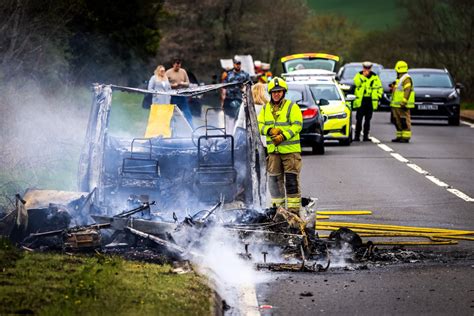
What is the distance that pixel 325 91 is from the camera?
28.1m

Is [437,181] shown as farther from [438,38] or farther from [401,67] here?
[438,38]

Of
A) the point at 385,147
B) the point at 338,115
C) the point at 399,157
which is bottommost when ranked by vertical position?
the point at 385,147

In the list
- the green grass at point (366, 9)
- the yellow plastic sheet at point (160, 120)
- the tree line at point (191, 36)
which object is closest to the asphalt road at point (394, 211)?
the yellow plastic sheet at point (160, 120)

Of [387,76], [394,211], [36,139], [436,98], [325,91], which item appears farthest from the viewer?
[387,76]

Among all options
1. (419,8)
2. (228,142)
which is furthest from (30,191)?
(419,8)

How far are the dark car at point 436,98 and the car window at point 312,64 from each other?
5674mm

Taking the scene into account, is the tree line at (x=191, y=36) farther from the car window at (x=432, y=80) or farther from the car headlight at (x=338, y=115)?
the car window at (x=432, y=80)

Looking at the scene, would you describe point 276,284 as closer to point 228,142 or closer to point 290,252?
point 290,252

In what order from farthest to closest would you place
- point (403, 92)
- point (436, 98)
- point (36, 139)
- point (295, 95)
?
point (436, 98) → point (403, 92) → point (295, 95) → point (36, 139)

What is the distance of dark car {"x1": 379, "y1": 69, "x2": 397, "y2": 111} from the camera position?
4273cm

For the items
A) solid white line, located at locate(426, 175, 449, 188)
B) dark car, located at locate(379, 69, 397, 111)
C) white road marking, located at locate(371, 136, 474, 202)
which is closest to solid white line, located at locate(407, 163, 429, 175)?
white road marking, located at locate(371, 136, 474, 202)

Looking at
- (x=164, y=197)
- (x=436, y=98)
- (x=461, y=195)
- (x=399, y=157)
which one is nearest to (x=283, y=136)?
(x=164, y=197)

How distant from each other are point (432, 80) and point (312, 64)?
665 cm

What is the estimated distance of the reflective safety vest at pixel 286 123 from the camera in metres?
13.4
